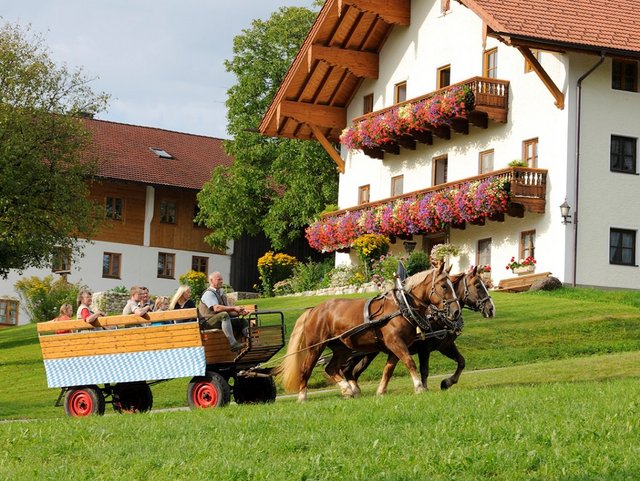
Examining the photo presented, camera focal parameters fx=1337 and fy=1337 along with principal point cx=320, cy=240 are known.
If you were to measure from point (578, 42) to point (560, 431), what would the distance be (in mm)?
26499

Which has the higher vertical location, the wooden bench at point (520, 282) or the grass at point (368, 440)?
the wooden bench at point (520, 282)

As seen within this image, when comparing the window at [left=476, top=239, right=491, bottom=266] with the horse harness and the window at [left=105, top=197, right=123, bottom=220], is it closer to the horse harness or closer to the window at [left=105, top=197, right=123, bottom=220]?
the horse harness

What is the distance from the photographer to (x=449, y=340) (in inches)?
782

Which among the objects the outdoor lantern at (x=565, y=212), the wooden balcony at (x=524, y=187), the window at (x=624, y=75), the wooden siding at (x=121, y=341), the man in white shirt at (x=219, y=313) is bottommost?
the wooden siding at (x=121, y=341)

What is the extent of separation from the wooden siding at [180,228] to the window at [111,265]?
6.56 feet

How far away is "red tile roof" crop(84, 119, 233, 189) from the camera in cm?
6238

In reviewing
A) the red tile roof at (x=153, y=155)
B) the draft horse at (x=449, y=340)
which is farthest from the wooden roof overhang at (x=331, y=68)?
the draft horse at (x=449, y=340)

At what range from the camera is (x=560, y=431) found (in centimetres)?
1345

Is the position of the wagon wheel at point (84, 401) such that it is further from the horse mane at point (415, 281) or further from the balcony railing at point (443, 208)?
the balcony railing at point (443, 208)

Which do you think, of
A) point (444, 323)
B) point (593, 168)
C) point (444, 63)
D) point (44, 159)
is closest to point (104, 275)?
point (44, 159)

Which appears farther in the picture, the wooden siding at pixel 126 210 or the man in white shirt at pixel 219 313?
the wooden siding at pixel 126 210

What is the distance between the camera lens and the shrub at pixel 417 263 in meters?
41.3

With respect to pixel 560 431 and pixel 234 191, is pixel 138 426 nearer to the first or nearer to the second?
pixel 560 431

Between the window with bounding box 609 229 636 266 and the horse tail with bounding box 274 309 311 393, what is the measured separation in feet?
70.6
